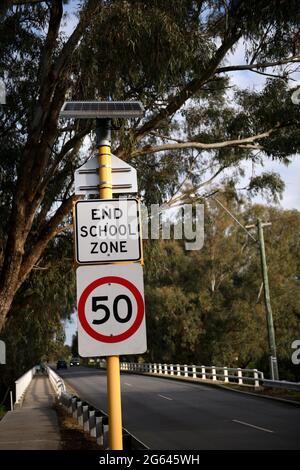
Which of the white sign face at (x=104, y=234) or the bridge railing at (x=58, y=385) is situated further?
the bridge railing at (x=58, y=385)

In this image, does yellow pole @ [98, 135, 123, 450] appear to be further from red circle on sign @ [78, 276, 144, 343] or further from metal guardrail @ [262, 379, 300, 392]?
metal guardrail @ [262, 379, 300, 392]

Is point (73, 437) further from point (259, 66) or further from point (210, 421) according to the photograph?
point (259, 66)

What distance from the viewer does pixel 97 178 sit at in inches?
190

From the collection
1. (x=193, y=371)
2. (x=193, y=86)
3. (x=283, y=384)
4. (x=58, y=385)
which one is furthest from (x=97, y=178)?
(x=193, y=371)

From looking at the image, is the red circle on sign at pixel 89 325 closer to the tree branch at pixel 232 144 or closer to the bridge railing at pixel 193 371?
the tree branch at pixel 232 144

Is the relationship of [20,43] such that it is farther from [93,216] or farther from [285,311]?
[285,311]

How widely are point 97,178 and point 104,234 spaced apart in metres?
0.60

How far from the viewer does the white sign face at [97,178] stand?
481 centimetres

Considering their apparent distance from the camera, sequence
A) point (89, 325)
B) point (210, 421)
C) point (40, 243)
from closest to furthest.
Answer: point (89, 325)
point (210, 421)
point (40, 243)

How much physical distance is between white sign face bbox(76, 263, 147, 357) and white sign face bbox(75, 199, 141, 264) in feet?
0.27

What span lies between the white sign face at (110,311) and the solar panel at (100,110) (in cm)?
131

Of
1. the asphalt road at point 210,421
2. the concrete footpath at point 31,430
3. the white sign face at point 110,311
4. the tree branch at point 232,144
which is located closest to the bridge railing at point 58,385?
the asphalt road at point 210,421

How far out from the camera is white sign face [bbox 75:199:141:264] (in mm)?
4387

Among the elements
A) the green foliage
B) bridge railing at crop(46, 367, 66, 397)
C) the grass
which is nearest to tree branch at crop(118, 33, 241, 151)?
the grass
